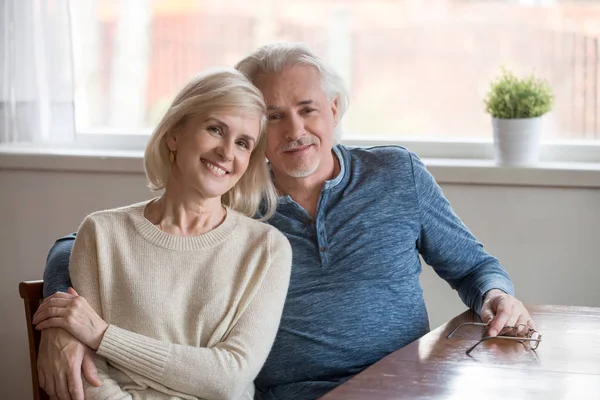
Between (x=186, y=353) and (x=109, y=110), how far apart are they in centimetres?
169

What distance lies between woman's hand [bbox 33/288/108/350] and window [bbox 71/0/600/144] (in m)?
1.45

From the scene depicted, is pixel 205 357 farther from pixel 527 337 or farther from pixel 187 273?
pixel 527 337

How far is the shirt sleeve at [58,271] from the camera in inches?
71.6

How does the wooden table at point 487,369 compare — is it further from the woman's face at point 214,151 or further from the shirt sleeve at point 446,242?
the woman's face at point 214,151

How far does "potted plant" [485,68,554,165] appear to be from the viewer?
8.59 ft

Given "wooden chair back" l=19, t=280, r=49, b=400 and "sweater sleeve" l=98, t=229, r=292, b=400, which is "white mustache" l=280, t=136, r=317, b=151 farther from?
"wooden chair back" l=19, t=280, r=49, b=400

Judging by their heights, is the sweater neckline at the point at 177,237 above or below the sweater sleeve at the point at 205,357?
above

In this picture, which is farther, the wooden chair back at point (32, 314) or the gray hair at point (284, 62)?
the gray hair at point (284, 62)

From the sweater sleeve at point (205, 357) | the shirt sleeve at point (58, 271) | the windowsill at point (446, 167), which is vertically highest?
the windowsill at point (446, 167)

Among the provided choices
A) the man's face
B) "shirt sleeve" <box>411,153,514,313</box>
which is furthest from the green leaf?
the man's face

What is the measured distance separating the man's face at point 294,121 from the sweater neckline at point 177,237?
0.86ft

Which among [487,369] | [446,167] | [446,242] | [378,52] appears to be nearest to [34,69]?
[378,52]

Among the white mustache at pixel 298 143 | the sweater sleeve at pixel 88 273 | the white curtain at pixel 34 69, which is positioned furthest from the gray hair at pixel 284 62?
the white curtain at pixel 34 69

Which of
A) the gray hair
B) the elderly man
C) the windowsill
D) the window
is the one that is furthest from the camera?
the window
